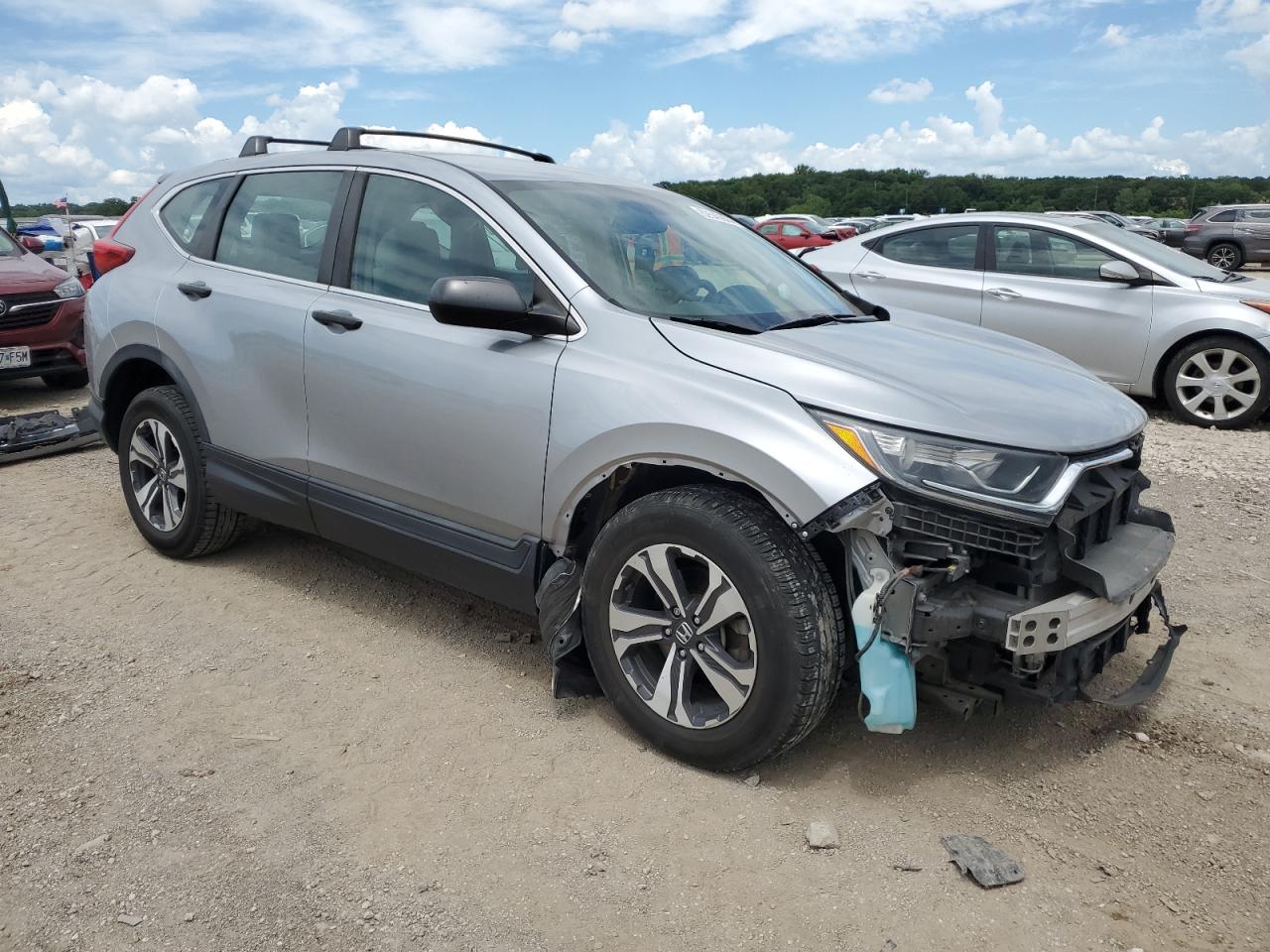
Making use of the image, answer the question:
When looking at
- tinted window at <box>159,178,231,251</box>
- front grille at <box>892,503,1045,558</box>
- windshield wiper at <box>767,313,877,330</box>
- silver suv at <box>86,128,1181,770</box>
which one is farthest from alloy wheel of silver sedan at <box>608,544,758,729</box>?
tinted window at <box>159,178,231,251</box>

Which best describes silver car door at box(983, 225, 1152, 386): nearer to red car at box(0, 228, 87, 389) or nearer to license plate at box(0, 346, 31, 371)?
red car at box(0, 228, 87, 389)

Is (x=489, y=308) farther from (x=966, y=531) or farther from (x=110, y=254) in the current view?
(x=110, y=254)

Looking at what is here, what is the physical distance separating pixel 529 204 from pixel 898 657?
1.92 metres

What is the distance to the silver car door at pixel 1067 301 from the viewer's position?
7766 millimetres

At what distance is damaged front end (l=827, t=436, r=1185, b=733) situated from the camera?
2.70 meters

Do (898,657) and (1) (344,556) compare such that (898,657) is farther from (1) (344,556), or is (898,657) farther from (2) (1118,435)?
(1) (344,556)

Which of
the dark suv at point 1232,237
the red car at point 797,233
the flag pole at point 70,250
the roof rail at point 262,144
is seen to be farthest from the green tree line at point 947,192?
the roof rail at point 262,144

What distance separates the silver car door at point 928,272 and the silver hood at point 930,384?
4928 millimetres

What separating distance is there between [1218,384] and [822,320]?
531 cm

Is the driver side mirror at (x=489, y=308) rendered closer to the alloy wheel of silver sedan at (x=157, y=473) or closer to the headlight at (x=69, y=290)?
the alloy wheel of silver sedan at (x=157, y=473)

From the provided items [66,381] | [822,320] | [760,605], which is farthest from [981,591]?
[66,381]

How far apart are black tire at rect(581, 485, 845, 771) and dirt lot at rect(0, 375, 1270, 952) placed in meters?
0.20

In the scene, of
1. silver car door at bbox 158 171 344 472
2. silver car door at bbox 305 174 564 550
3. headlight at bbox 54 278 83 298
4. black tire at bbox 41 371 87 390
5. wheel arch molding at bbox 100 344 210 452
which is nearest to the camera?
silver car door at bbox 305 174 564 550

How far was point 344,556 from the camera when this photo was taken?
4930mm
